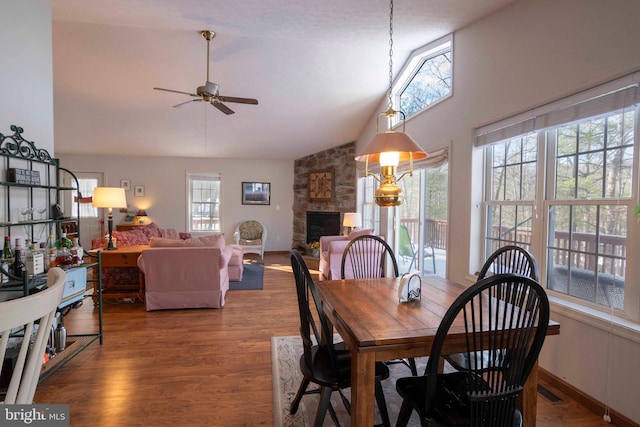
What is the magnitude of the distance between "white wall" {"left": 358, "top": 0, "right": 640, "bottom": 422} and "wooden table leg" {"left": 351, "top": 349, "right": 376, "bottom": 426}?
158 centimetres

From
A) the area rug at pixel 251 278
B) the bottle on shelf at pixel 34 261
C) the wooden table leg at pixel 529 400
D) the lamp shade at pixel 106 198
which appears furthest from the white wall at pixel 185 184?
the wooden table leg at pixel 529 400

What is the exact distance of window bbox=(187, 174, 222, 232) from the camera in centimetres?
754

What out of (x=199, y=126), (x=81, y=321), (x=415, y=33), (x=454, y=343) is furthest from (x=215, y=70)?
(x=454, y=343)

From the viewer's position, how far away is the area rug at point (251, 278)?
4.51m

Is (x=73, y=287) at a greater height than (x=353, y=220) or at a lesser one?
lesser

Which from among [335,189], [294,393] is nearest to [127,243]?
[294,393]

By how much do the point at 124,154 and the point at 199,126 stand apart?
2.56 m

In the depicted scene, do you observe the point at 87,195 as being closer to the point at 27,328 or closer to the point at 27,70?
the point at 27,70

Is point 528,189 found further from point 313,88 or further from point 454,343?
point 313,88

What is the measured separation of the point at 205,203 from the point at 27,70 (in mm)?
5401

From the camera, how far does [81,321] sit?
326 cm

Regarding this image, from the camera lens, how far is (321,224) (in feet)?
23.5

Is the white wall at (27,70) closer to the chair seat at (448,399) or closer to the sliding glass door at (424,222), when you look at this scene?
the chair seat at (448,399)

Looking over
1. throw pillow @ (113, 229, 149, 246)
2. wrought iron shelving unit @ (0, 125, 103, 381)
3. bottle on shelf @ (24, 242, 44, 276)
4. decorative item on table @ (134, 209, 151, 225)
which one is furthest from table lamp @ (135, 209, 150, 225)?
bottle on shelf @ (24, 242, 44, 276)
